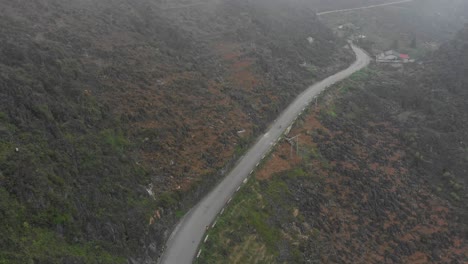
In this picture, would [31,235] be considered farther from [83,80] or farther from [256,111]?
[256,111]

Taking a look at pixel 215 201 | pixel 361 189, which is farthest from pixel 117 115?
pixel 361 189

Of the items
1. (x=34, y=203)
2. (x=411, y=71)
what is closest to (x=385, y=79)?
(x=411, y=71)

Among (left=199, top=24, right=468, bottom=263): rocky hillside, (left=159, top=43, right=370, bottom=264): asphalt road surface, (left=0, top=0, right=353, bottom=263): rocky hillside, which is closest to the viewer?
(left=0, top=0, right=353, bottom=263): rocky hillside

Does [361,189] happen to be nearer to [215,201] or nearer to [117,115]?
[215,201]

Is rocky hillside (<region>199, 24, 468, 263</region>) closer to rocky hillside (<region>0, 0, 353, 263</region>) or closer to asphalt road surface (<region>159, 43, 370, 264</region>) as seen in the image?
asphalt road surface (<region>159, 43, 370, 264</region>)

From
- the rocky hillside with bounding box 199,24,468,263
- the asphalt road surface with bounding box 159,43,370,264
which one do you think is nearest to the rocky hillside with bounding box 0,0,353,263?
the asphalt road surface with bounding box 159,43,370,264

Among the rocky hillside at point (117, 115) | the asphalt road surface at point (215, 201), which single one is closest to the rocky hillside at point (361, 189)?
the asphalt road surface at point (215, 201)

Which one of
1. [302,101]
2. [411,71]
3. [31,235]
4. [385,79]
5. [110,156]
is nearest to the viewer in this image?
[31,235]
